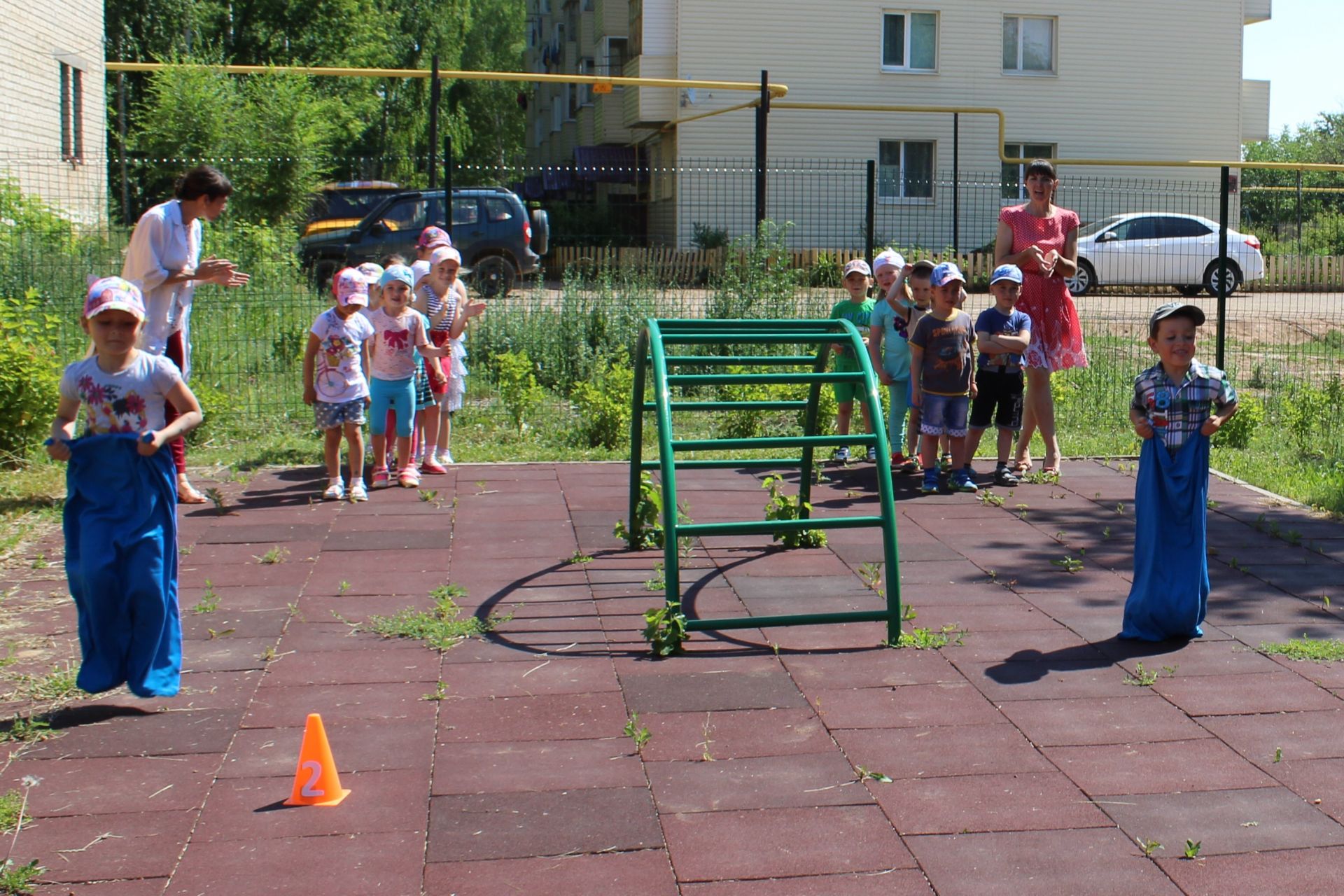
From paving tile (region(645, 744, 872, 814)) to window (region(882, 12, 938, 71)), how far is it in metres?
28.6

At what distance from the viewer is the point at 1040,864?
11.7 feet

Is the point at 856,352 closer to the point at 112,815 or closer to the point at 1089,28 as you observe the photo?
the point at 112,815

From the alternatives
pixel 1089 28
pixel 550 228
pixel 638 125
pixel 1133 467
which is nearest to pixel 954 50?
pixel 1089 28

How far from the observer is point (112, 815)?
12.6ft

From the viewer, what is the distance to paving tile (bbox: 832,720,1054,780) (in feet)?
13.8

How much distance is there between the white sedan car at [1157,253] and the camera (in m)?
18.4

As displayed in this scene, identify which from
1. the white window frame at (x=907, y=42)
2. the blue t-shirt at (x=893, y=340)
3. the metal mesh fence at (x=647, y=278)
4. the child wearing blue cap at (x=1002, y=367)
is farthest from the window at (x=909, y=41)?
the child wearing blue cap at (x=1002, y=367)

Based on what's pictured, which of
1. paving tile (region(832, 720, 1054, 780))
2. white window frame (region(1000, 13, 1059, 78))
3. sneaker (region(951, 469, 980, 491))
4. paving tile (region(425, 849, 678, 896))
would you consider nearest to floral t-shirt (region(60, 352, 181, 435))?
paving tile (region(425, 849, 678, 896))

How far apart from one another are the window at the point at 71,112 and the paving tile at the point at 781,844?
19.6 m

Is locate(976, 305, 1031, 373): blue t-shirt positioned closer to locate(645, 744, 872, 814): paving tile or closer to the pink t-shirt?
the pink t-shirt

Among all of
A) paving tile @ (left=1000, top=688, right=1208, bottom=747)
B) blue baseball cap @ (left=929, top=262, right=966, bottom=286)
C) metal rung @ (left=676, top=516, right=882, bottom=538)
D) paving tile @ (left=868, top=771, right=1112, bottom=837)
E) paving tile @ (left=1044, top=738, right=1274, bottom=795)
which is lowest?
paving tile @ (left=868, top=771, right=1112, bottom=837)

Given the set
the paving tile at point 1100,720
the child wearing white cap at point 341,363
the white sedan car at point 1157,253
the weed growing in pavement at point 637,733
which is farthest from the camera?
the white sedan car at point 1157,253

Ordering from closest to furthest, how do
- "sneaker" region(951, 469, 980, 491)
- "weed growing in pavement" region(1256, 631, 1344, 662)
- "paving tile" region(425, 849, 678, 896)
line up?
"paving tile" region(425, 849, 678, 896)
"weed growing in pavement" region(1256, 631, 1344, 662)
"sneaker" region(951, 469, 980, 491)

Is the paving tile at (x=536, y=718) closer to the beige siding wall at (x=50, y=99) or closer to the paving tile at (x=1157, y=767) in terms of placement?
the paving tile at (x=1157, y=767)
